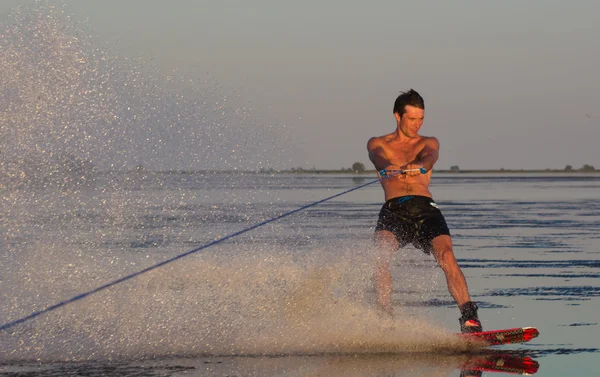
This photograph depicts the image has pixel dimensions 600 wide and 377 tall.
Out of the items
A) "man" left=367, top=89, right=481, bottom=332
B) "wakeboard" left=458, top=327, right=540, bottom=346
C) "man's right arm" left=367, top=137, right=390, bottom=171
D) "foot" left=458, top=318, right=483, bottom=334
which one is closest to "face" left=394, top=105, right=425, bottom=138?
"man" left=367, top=89, right=481, bottom=332

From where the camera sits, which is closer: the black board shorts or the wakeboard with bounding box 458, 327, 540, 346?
the wakeboard with bounding box 458, 327, 540, 346

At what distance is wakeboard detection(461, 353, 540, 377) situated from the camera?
20.1ft

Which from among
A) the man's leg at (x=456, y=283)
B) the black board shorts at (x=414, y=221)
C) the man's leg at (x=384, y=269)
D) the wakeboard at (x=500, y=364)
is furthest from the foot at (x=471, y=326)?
the black board shorts at (x=414, y=221)

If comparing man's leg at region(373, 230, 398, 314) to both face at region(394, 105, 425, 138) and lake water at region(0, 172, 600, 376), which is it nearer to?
lake water at region(0, 172, 600, 376)

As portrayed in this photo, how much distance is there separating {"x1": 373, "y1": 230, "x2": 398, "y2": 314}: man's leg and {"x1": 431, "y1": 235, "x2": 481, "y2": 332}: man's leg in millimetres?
317

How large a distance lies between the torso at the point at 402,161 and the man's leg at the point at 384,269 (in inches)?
15.1

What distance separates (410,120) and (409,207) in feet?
2.25

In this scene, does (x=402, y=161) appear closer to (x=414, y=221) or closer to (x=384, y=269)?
(x=414, y=221)

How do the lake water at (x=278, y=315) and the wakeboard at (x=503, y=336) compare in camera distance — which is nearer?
the lake water at (x=278, y=315)

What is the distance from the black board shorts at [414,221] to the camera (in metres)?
7.60

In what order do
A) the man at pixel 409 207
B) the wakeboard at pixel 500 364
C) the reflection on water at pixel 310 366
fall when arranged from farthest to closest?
the man at pixel 409 207 → the wakeboard at pixel 500 364 → the reflection on water at pixel 310 366

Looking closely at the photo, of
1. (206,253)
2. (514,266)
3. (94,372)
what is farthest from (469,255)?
(94,372)

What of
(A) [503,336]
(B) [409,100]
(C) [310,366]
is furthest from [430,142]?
(C) [310,366]

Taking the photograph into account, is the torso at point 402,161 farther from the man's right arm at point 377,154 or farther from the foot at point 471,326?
the foot at point 471,326
